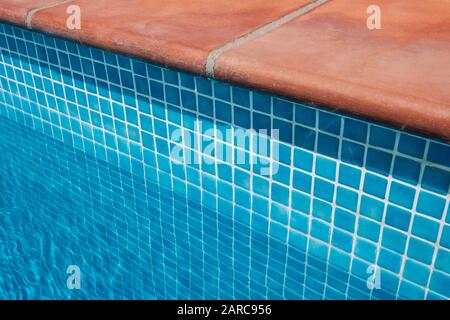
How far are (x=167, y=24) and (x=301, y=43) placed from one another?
52 cm

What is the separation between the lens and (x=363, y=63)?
1422 mm

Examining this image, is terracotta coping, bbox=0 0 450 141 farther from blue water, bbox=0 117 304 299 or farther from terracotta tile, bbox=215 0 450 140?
blue water, bbox=0 117 304 299

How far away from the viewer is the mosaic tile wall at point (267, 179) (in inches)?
59.0

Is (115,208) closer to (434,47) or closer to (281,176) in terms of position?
(281,176)

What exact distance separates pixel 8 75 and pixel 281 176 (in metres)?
1.73

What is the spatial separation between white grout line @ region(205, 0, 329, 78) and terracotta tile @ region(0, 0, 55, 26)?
3.13 feet

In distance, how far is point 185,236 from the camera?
6.93 feet

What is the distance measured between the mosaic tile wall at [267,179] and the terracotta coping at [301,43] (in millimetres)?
173
